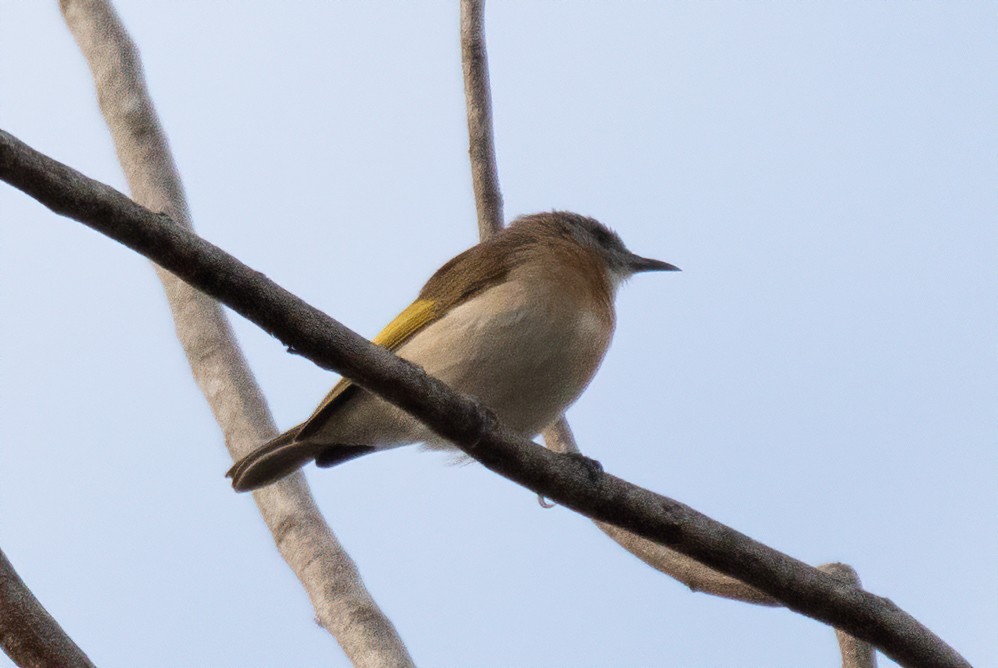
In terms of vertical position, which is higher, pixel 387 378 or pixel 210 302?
pixel 210 302

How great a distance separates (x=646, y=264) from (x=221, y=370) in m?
2.82

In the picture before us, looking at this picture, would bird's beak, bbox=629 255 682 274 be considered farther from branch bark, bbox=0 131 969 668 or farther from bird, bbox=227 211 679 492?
branch bark, bbox=0 131 969 668

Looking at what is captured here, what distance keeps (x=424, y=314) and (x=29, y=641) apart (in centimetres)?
313

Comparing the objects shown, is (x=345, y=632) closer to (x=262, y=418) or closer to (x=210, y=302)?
(x=262, y=418)

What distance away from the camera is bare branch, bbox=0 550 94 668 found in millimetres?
3299

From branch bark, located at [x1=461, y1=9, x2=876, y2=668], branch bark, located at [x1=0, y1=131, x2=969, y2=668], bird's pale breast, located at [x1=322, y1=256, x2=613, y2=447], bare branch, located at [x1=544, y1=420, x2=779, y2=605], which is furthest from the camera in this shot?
branch bark, located at [x1=461, y1=9, x2=876, y2=668]

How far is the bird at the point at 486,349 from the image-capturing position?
574 cm

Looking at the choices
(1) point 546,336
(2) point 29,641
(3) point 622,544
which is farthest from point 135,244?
(3) point 622,544

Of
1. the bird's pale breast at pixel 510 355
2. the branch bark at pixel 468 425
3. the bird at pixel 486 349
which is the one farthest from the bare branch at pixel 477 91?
the branch bark at pixel 468 425

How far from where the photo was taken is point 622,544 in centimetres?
620

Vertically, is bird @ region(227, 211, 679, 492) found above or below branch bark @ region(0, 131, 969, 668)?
above

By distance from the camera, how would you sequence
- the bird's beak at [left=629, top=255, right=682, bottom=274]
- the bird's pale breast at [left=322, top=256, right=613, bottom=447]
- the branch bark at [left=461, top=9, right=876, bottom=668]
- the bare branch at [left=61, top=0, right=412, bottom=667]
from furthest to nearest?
the bird's beak at [left=629, top=255, right=682, bottom=274]
the branch bark at [left=461, top=9, right=876, bottom=668]
the bare branch at [left=61, top=0, right=412, bottom=667]
the bird's pale breast at [left=322, top=256, right=613, bottom=447]

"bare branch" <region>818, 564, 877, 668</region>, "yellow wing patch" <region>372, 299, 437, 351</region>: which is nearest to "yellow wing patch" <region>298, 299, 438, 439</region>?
"yellow wing patch" <region>372, 299, 437, 351</region>

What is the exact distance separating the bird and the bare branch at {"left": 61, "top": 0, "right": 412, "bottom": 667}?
470mm
